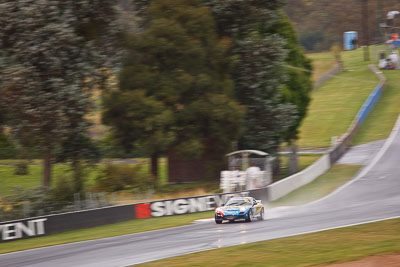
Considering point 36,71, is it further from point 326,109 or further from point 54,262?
point 326,109

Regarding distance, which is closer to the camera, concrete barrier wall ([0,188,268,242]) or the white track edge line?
concrete barrier wall ([0,188,268,242])

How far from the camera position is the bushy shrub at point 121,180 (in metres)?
32.9

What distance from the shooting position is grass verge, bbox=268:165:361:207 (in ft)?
102

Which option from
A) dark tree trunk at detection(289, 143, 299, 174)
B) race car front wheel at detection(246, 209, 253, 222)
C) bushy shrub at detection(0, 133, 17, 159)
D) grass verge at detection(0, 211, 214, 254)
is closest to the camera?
grass verge at detection(0, 211, 214, 254)

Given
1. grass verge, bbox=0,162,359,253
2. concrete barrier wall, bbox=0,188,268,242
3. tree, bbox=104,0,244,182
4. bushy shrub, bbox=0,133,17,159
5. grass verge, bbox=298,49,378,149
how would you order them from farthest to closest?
bushy shrub, bbox=0,133,17,159 < grass verge, bbox=298,49,378,149 < tree, bbox=104,0,244,182 < concrete barrier wall, bbox=0,188,268,242 < grass verge, bbox=0,162,359,253

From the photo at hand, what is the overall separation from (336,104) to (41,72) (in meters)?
43.8

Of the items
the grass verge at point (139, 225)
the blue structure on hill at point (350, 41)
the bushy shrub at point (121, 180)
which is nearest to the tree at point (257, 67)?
the grass verge at point (139, 225)

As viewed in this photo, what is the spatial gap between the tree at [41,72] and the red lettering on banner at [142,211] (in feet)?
18.6

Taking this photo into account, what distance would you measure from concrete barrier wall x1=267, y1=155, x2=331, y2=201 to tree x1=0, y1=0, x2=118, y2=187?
1043 cm

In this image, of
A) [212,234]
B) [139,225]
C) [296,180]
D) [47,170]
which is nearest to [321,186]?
[296,180]

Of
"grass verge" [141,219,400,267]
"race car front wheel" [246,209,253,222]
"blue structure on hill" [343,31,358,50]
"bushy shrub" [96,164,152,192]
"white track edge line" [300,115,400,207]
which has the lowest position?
"white track edge line" [300,115,400,207]

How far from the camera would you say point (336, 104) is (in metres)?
66.3

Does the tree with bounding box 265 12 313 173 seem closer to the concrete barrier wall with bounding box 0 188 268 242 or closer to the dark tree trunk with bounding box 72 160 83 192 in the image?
the concrete barrier wall with bounding box 0 188 268 242

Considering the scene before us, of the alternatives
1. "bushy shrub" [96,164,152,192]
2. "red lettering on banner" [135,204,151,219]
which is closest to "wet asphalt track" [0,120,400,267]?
"red lettering on banner" [135,204,151,219]
